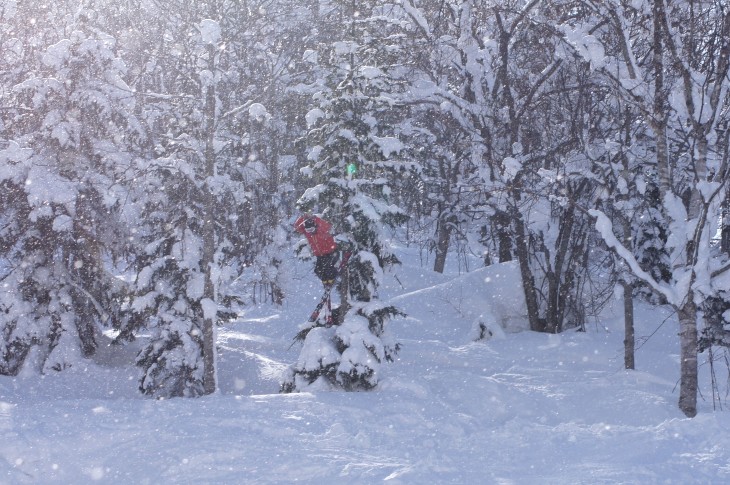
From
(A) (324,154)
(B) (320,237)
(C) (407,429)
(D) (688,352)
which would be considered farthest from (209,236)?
(D) (688,352)

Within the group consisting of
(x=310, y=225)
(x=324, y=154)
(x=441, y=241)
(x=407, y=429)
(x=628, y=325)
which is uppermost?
(x=324, y=154)

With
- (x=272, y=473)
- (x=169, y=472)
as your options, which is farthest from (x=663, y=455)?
(x=169, y=472)

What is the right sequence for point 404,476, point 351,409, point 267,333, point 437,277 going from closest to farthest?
point 404,476 → point 351,409 → point 267,333 → point 437,277

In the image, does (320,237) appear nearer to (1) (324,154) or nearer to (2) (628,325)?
(1) (324,154)

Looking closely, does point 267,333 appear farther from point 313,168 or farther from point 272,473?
point 272,473

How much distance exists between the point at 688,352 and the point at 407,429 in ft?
11.6

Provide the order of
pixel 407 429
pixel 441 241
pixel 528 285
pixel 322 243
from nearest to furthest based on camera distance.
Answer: pixel 407 429
pixel 322 243
pixel 528 285
pixel 441 241

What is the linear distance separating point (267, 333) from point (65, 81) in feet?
28.2

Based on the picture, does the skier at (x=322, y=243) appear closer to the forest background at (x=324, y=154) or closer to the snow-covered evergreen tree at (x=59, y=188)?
the forest background at (x=324, y=154)

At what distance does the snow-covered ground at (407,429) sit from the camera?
235 inches

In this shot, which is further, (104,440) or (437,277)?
(437,277)

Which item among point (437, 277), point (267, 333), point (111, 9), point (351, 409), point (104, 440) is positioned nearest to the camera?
point (104, 440)

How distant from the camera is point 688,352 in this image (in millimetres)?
8164

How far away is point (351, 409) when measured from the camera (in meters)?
8.42
